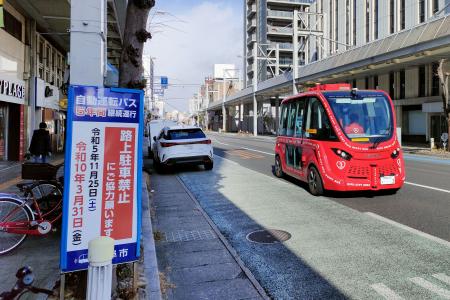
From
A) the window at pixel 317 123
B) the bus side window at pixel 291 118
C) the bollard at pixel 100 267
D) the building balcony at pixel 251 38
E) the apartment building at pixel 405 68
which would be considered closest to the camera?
the bollard at pixel 100 267

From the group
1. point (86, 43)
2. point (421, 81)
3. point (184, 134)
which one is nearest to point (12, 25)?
point (184, 134)

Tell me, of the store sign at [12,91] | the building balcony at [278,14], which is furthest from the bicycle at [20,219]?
the building balcony at [278,14]

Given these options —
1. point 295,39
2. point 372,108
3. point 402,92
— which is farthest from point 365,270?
point 295,39

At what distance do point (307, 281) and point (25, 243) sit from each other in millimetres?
3791

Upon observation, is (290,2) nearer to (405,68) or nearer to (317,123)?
(405,68)

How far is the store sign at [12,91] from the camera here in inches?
560

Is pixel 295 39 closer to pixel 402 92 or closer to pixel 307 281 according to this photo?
pixel 402 92

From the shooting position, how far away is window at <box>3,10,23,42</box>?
48.5ft

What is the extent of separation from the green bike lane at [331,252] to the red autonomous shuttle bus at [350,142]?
0.72m

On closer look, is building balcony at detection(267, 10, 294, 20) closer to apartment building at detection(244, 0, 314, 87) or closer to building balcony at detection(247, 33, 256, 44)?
apartment building at detection(244, 0, 314, 87)

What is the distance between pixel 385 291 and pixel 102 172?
299 cm

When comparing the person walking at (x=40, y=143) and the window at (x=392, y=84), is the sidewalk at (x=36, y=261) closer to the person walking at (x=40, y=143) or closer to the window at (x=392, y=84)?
the person walking at (x=40, y=143)

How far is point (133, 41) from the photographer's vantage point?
4434 millimetres

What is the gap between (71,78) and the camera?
5477 mm
